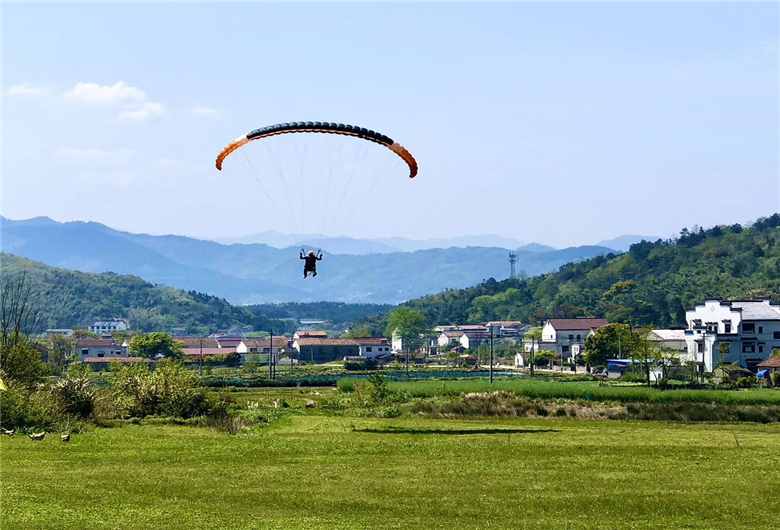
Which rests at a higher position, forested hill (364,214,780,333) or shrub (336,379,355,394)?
forested hill (364,214,780,333)

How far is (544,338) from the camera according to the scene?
5664 inches

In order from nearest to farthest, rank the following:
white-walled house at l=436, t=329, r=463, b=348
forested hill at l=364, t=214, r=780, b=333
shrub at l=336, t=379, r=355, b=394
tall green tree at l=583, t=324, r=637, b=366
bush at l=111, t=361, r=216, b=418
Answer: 1. bush at l=111, t=361, r=216, b=418
2. shrub at l=336, t=379, r=355, b=394
3. tall green tree at l=583, t=324, r=637, b=366
4. forested hill at l=364, t=214, r=780, b=333
5. white-walled house at l=436, t=329, r=463, b=348

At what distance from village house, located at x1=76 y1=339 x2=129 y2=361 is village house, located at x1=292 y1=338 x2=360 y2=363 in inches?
1135

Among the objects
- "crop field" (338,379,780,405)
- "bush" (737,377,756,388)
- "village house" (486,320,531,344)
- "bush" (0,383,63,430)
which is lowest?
"bush" (737,377,756,388)

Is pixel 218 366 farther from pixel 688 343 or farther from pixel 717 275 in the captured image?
pixel 717 275

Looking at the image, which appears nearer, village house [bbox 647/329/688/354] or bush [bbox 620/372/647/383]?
bush [bbox 620/372/647/383]

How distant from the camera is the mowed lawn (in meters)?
21.4

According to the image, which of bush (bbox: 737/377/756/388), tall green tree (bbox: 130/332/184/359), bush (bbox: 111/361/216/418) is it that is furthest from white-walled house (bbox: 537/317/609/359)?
bush (bbox: 111/361/216/418)

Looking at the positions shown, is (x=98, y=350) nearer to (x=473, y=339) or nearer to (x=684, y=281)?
(x=473, y=339)

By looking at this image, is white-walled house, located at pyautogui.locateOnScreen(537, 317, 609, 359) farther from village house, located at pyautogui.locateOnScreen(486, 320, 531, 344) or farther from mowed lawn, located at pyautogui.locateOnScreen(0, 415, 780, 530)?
mowed lawn, located at pyautogui.locateOnScreen(0, 415, 780, 530)

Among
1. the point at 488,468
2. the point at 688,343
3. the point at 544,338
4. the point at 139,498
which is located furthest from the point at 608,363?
the point at 139,498

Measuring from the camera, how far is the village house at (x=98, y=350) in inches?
5969

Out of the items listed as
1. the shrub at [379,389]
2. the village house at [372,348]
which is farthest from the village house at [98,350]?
the shrub at [379,389]

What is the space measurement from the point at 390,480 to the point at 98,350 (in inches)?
5318
